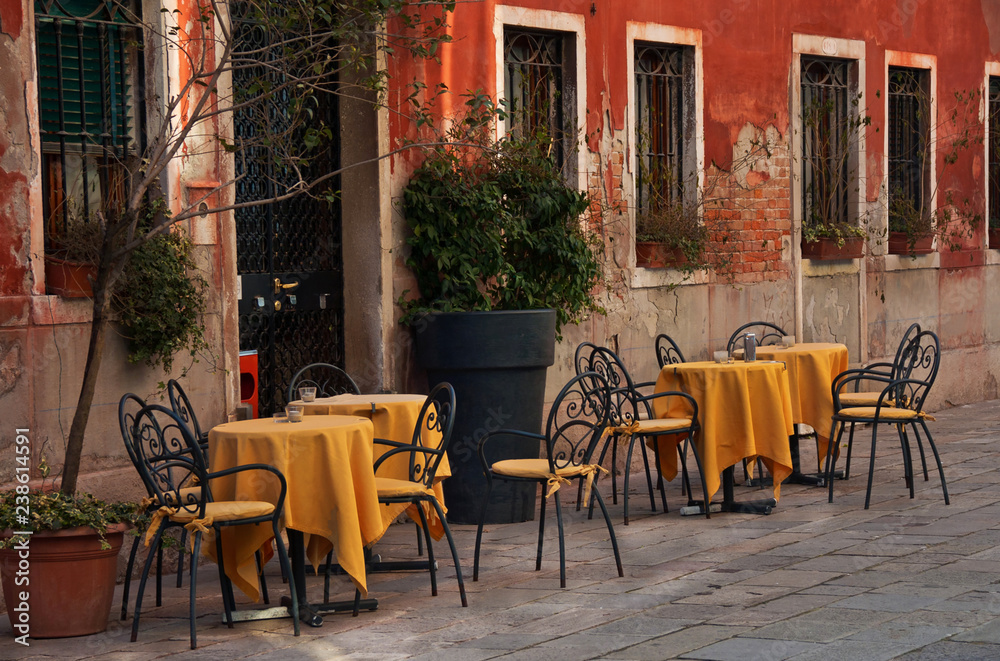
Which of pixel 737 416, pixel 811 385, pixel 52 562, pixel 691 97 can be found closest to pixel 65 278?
pixel 52 562

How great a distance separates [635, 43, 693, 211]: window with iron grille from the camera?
10.7m

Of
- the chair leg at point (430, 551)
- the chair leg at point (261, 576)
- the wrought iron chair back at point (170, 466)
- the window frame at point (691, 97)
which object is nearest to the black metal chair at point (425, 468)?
the chair leg at point (430, 551)

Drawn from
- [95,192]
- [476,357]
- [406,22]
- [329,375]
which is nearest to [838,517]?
[476,357]

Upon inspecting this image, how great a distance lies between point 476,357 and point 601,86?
2824 mm

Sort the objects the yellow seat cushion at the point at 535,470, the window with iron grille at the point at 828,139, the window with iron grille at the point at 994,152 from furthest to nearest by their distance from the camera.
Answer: the window with iron grille at the point at 994,152 → the window with iron grille at the point at 828,139 → the yellow seat cushion at the point at 535,470

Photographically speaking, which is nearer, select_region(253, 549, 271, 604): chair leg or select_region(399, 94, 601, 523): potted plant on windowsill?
select_region(253, 549, 271, 604): chair leg

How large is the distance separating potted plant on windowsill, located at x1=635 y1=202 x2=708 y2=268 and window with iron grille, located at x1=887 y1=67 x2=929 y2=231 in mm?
3299

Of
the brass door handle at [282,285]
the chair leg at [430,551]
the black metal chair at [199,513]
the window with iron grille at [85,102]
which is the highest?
the window with iron grille at [85,102]

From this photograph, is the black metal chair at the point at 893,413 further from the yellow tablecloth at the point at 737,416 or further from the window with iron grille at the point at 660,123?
the window with iron grille at the point at 660,123

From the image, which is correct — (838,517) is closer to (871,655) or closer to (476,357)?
(476,357)

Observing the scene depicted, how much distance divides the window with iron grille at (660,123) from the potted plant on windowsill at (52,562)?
5.92m

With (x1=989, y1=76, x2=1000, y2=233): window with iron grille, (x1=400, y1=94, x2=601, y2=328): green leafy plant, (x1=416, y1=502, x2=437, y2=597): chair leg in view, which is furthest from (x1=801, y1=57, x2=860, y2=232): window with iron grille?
(x1=416, y1=502, x2=437, y2=597): chair leg

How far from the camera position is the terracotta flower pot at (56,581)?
5.45 metres

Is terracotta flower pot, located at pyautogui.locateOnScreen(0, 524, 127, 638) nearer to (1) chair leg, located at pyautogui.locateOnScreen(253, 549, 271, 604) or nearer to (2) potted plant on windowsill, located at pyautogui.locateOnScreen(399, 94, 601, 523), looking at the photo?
(1) chair leg, located at pyautogui.locateOnScreen(253, 549, 271, 604)
